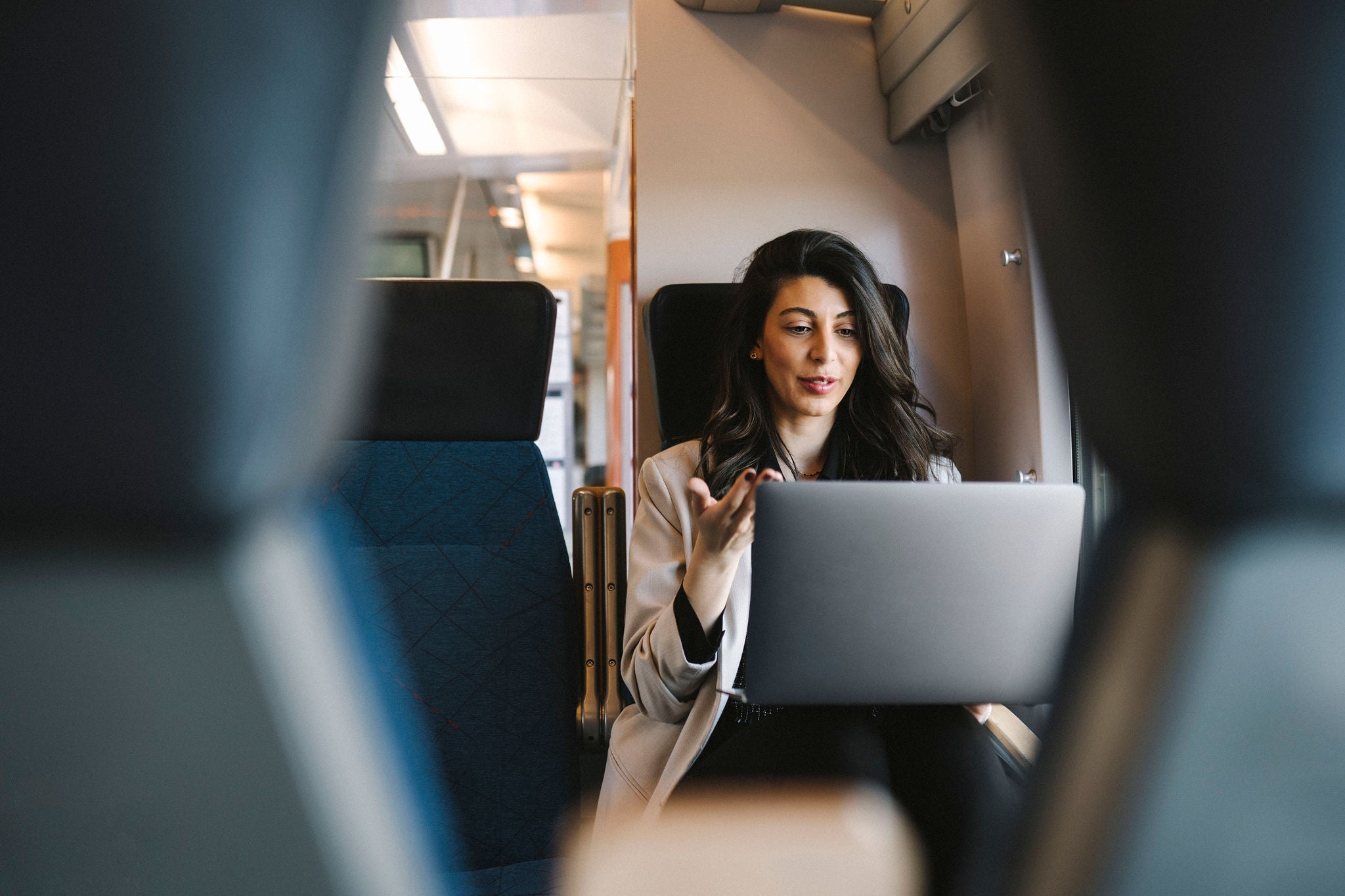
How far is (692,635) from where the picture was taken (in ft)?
3.30

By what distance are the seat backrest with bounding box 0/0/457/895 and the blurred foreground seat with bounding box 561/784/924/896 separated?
7 centimetres

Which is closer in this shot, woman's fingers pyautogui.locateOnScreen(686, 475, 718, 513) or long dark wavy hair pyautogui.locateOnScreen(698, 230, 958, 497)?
woman's fingers pyautogui.locateOnScreen(686, 475, 718, 513)

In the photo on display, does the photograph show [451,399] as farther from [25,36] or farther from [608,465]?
[608,465]

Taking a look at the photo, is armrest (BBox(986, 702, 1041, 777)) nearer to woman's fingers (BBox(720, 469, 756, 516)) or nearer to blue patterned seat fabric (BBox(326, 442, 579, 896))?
woman's fingers (BBox(720, 469, 756, 516))

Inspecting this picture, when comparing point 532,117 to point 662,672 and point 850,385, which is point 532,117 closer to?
point 850,385

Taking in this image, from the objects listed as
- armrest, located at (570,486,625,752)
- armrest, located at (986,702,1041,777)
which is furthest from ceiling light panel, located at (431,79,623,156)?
armrest, located at (986,702,1041,777)

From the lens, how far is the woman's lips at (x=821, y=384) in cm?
137

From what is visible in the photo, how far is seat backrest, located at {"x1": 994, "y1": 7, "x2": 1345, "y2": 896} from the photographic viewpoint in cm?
11

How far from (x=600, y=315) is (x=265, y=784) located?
6.63 metres

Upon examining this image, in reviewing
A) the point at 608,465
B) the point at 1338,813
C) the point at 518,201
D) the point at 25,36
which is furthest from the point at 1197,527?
the point at 518,201

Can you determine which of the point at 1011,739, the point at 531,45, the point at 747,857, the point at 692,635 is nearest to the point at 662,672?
the point at 692,635

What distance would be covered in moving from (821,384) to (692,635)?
0.53 m

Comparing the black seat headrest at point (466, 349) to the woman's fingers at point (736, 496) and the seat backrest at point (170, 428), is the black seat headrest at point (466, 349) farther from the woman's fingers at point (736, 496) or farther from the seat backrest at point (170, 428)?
the seat backrest at point (170, 428)

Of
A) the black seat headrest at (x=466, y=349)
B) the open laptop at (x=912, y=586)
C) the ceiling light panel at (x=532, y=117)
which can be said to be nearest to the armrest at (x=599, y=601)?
the black seat headrest at (x=466, y=349)
